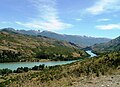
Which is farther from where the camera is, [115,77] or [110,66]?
[110,66]

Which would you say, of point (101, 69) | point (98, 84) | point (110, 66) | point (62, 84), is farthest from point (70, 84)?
point (110, 66)

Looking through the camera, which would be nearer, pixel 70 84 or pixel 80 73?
pixel 70 84

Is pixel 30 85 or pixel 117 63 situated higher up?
pixel 117 63

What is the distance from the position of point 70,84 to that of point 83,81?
116 centimetres

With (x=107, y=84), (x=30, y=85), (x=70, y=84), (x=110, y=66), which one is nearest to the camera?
(x=107, y=84)

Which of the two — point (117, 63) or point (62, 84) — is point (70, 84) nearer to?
point (62, 84)

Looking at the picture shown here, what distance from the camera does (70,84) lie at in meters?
19.1

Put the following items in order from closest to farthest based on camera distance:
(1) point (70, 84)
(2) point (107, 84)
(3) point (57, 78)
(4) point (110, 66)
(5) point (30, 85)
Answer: (2) point (107, 84) → (1) point (70, 84) → (5) point (30, 85) → (3) point (57, 78) → (4) point (110, 66)

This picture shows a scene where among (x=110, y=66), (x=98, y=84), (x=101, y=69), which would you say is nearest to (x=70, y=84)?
(x=98, y=84)

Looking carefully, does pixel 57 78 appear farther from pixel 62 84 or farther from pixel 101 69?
pixel 101 69

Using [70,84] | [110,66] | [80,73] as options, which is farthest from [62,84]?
[110,66]

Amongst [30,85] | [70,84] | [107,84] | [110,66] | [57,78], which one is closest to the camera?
[107,84]

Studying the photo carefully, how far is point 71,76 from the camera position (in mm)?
21750

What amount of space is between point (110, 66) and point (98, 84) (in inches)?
257
